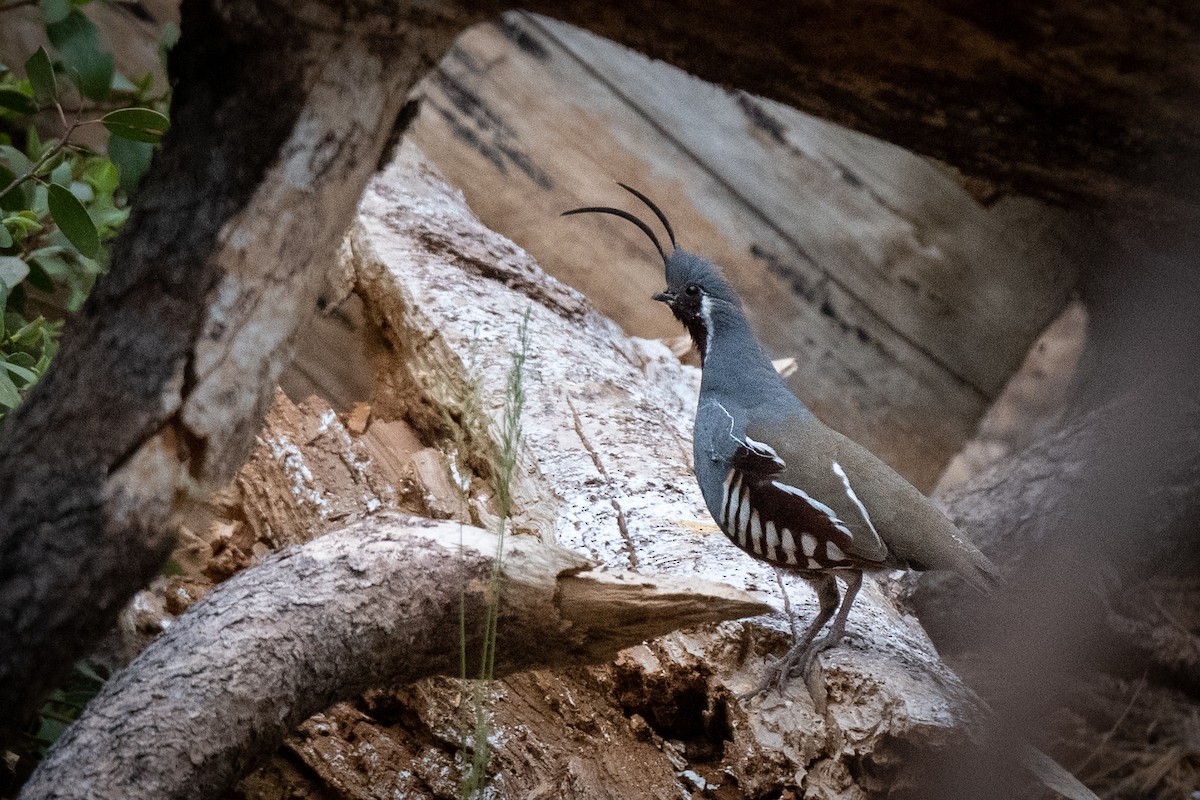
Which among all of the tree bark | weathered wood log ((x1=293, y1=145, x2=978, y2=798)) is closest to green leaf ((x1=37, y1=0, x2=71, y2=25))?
the tree bark

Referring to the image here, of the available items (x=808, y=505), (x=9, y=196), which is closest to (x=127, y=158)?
(x=9, y=196)

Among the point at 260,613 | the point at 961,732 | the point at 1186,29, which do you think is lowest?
the point at 260,613

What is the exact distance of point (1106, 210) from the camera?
1.44 meters

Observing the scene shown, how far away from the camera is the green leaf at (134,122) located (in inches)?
67.0

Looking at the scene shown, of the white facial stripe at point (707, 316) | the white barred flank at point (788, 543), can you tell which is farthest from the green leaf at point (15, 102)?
the white barred flank at point (788, 543)

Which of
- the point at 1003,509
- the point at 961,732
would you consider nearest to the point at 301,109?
the point at 961,732

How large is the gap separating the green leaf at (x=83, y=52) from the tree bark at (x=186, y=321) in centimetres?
73

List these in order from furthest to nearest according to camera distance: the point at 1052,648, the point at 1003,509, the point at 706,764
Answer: the point at 1003,509
the point at 706,764
the point at 1052,648

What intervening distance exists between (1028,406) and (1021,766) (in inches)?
101

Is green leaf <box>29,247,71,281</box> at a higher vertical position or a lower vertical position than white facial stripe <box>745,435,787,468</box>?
lower

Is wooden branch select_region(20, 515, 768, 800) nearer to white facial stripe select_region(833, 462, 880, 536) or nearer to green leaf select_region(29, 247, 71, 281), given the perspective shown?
white facial stripe select_region(833, 462, 880, 536)

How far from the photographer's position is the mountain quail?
1.80m

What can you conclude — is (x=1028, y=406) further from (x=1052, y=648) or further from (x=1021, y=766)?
(x=1052, y=648)

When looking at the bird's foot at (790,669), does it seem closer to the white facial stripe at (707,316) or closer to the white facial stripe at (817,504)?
the white facial stripe at (817,504)
